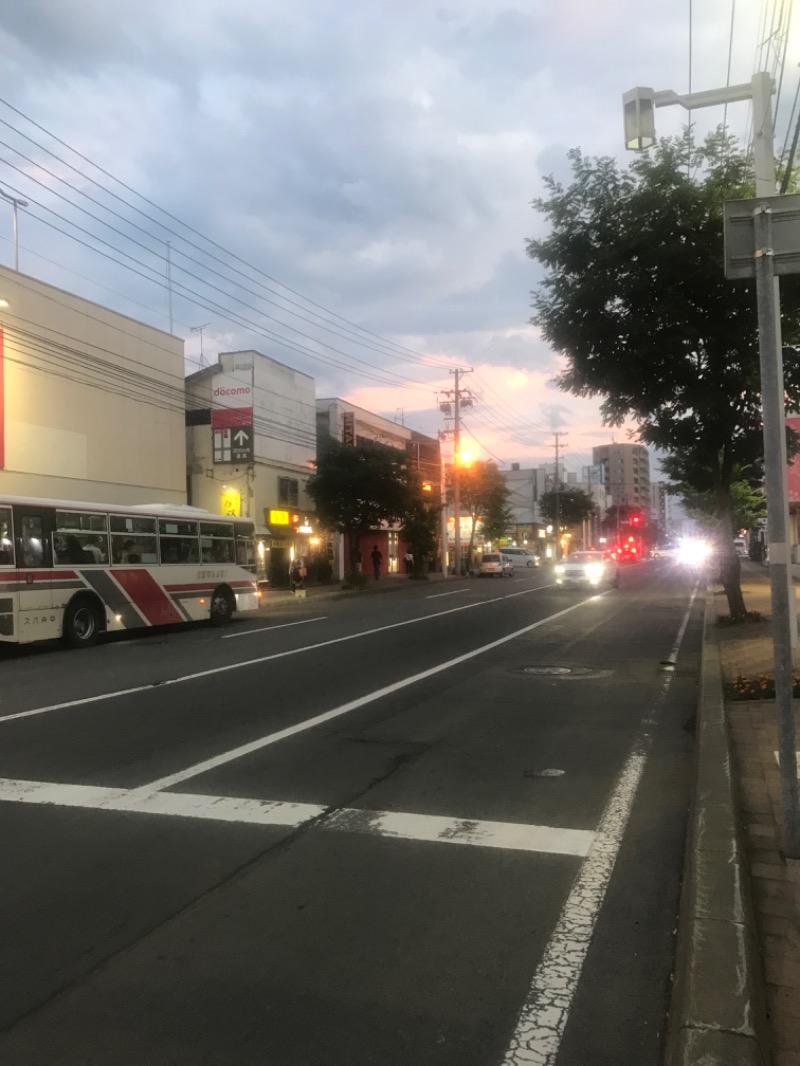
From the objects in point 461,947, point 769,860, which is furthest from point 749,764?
point 461,947

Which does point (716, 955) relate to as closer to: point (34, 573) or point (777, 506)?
point (777, 506)

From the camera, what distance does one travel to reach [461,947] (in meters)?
4.01

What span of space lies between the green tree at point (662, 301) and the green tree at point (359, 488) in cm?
2121

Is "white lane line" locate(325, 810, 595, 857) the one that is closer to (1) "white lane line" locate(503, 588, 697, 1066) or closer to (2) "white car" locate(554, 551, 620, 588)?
(1) "white lane line" locate(503, 588, 697, 1066)

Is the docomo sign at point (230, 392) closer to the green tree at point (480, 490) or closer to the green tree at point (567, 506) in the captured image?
the green tree at point (480, 490)

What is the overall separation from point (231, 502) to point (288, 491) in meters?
4.27

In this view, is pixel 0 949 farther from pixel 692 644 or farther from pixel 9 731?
pixel 692 644

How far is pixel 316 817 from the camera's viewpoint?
19.4 feet

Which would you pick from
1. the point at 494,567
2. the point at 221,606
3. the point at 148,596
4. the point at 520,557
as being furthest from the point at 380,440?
the point at 148,596

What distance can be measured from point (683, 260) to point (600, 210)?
1893 mm

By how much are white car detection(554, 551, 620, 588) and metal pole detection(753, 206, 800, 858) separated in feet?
99.6

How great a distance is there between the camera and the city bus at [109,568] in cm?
1516

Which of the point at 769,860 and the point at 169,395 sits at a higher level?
the point at 169,395

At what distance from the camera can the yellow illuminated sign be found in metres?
36.2
